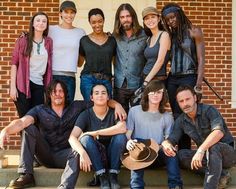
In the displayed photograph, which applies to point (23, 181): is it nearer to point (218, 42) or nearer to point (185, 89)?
point (185, 89)

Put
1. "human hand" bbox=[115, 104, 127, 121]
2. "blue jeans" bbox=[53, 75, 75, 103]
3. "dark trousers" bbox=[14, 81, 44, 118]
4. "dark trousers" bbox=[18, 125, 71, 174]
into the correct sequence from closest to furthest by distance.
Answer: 1. "dark trousers" bbox=[18, 125, 71, 174]
2. "human hand" bbox=[115, 104, 127, 121]
3. "dark trousers" bbox=[14, 81, 44, 118]
4. "blue jeans" bbox=[53, 75, 75, 103]

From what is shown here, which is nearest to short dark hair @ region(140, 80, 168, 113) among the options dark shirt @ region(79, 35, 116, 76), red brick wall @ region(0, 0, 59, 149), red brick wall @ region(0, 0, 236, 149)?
dark shirt @ region(79, 35, 116, 76)

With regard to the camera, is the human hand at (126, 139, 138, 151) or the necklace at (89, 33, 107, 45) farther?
the necklace at (89, 33, 107, 45)

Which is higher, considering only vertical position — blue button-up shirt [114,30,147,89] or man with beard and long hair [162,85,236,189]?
blue button-up shirt [114,30,147,89]

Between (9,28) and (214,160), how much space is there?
4.06 metres

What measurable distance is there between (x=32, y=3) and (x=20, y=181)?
338cm

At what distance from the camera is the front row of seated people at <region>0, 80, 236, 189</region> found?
5031 millimetres

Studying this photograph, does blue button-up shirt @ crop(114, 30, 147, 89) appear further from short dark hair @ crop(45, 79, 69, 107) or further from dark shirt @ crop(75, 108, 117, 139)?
short dark hair @ crop(45, 79, 69, 107)

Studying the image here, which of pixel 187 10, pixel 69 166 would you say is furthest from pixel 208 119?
pixel 187 10

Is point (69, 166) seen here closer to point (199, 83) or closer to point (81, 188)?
point (81, 188)

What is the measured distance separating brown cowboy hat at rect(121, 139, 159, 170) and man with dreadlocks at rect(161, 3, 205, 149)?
1.96 feet

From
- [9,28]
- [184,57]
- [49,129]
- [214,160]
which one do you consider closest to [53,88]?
[49,129]

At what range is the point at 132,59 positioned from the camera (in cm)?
555

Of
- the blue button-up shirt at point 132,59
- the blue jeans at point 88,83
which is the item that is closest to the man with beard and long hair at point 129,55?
the blue button-up shirt at point 132,59
